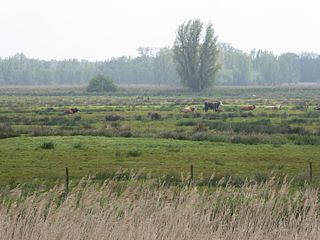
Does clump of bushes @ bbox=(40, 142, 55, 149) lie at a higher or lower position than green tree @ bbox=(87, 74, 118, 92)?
higher

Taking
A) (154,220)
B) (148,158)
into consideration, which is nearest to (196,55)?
(148,158)

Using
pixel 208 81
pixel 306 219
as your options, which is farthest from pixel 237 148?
pixel 208 81

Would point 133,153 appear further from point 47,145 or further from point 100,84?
point 100,84

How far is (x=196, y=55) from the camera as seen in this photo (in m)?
120

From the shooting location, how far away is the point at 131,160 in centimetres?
2561

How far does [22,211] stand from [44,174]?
10950 mm

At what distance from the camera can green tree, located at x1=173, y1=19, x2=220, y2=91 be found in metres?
119

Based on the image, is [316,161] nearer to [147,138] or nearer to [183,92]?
[147,138]

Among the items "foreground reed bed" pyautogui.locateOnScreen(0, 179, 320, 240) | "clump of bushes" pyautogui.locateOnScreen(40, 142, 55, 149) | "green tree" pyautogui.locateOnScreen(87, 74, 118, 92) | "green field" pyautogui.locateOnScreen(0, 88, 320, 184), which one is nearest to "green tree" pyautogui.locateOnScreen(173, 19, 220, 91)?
"green tree" pyautogui.locateOnScreen(87, 74, 118, 92)

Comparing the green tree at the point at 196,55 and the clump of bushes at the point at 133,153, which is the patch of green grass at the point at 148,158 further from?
the green tree at the point at 196,55

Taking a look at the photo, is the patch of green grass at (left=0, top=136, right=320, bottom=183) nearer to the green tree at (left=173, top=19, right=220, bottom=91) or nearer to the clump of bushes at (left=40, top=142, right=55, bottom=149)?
the clump of bushes at (left=40, top=142, right=55, bottom=149)

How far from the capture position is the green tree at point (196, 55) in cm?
11900

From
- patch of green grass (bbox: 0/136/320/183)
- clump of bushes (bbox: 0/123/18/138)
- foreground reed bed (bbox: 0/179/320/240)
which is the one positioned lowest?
clump of bushes (bbox: 0/123/18/138)

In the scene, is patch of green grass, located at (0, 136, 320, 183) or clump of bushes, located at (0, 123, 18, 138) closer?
patch of green grass, located at (0, 136, 320, 183)
